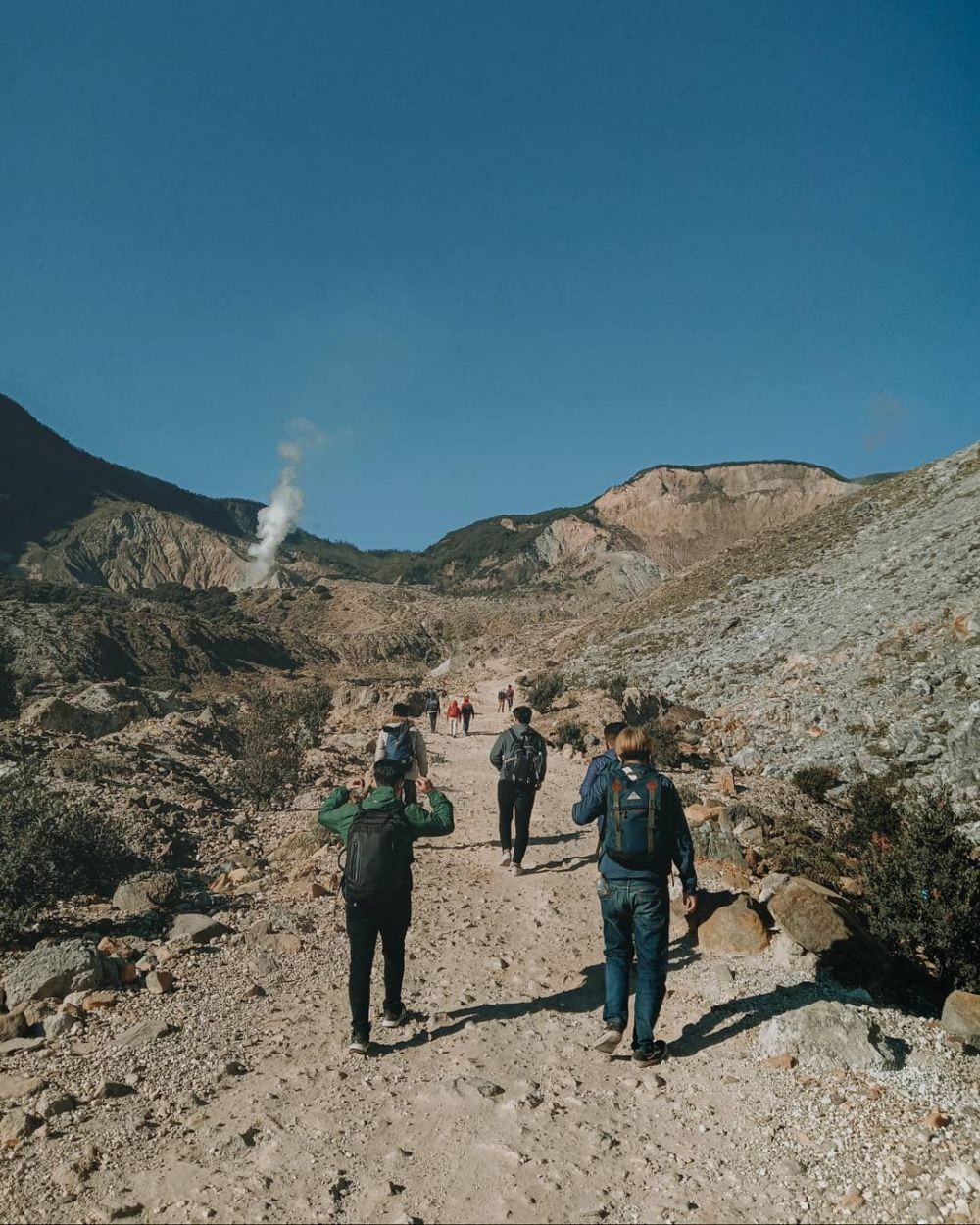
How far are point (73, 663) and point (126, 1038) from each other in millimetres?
37404

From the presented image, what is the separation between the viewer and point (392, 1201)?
3279 millimetres

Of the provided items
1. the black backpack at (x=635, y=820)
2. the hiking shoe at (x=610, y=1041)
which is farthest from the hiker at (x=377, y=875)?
the hiking shoe at (x=610, y=1041)

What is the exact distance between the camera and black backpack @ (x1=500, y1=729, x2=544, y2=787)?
8719 mm

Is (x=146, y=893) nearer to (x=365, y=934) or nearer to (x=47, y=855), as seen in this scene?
(x=47, y=855)

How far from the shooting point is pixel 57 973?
17.9ft

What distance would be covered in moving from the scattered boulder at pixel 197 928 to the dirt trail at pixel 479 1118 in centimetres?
128

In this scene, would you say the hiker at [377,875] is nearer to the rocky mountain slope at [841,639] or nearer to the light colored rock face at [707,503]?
the rocky mountain slope at [841,639]

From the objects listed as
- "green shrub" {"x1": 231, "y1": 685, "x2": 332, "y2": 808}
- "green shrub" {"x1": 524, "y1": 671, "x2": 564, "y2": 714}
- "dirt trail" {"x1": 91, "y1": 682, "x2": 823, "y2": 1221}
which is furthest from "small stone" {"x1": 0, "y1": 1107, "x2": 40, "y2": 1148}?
"green shrub" {"x1": 524, "y1": 671, "x2": 564, "y2": 714}

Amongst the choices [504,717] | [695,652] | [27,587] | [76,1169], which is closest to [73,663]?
[27,587]

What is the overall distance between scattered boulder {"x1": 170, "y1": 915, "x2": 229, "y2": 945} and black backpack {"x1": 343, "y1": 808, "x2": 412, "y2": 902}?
2.96m

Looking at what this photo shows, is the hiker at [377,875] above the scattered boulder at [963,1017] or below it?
above

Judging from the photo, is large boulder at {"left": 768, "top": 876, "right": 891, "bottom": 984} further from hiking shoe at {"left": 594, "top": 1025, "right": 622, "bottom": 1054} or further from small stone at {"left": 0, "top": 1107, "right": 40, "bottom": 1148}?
small stone at {"left": 0, "top": 1107, "right": 40, "bottom": 1148}

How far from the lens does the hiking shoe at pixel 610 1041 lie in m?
4.59

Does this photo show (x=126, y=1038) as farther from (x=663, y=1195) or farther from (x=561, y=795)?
(x=561, y=795)
